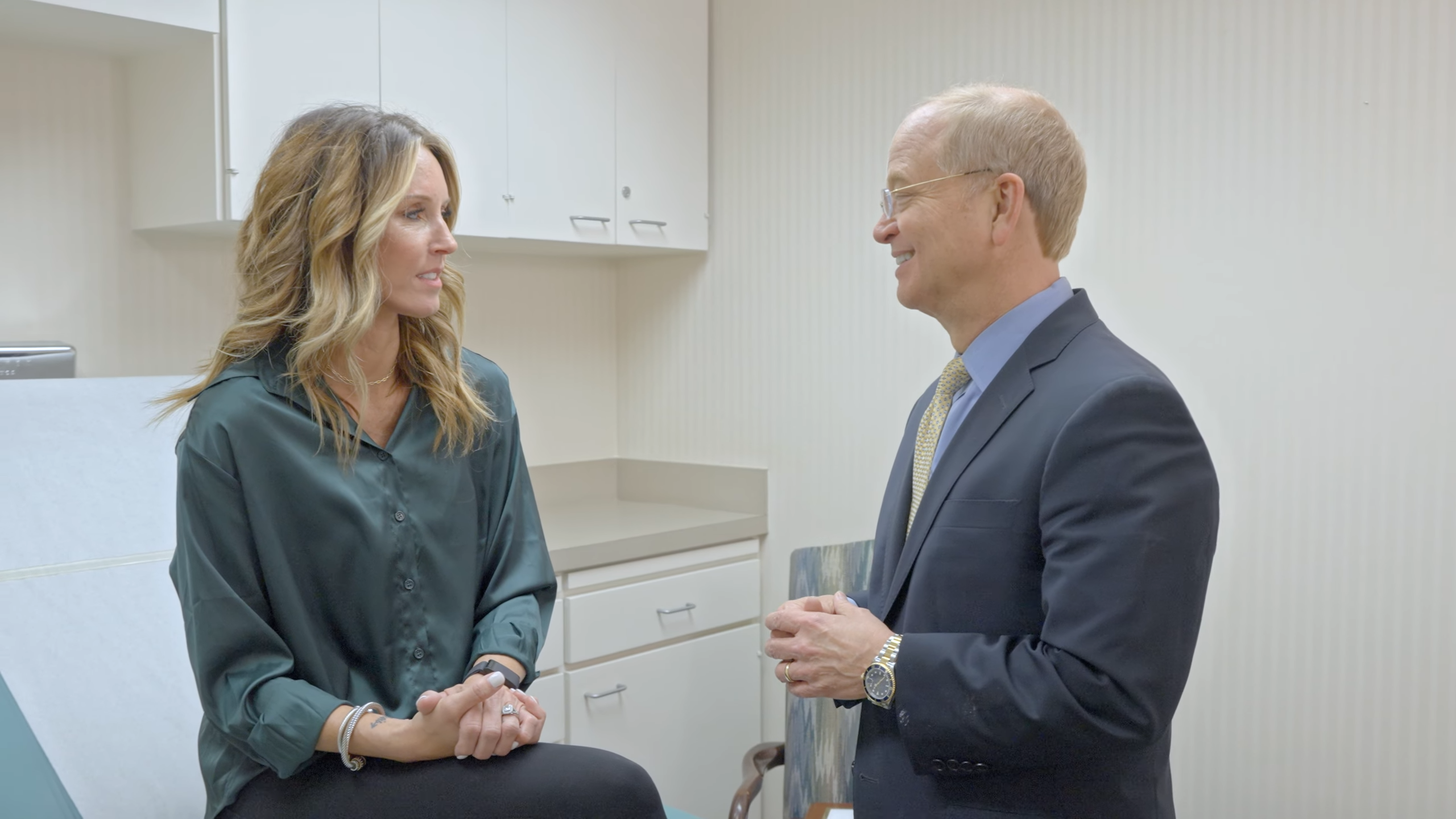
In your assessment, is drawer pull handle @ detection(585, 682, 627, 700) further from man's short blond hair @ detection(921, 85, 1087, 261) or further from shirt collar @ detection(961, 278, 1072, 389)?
man's short blond hair @ detection(921, 85, 1087, 261)

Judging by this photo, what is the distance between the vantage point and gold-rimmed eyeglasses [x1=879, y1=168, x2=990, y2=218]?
4.15ft

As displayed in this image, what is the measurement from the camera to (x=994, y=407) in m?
1.24

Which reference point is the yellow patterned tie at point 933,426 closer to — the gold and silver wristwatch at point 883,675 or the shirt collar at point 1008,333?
the shirt collar at point 1008,333

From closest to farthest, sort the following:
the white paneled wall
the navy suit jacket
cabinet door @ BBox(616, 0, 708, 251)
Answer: the navy suit jacket, the white paneled wall, cabinet door @ BBox(616, 0, 708, 251)

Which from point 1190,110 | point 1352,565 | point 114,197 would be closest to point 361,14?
point 114,197

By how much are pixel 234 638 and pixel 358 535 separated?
17 centimetres

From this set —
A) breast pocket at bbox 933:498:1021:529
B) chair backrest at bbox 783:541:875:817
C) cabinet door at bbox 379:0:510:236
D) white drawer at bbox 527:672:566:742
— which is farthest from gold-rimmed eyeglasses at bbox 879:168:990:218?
white drawer at bbox 527:672:566:742

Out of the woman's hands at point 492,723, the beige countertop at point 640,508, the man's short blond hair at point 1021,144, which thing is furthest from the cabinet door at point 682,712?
the man's short blond hair at point 1021,144

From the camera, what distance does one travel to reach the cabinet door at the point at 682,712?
260cm

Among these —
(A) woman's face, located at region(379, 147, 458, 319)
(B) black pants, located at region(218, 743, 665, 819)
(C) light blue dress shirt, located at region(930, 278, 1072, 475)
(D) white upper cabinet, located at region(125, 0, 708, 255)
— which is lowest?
(B) black pants, located at region(218, 743, 665, 819)

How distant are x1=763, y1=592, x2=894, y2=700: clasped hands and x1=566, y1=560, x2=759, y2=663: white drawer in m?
1.33

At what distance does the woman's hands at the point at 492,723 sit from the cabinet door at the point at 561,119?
5.18 ft

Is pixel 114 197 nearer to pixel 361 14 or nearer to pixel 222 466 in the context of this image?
pixel 361 14

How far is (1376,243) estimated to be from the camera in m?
2.07
